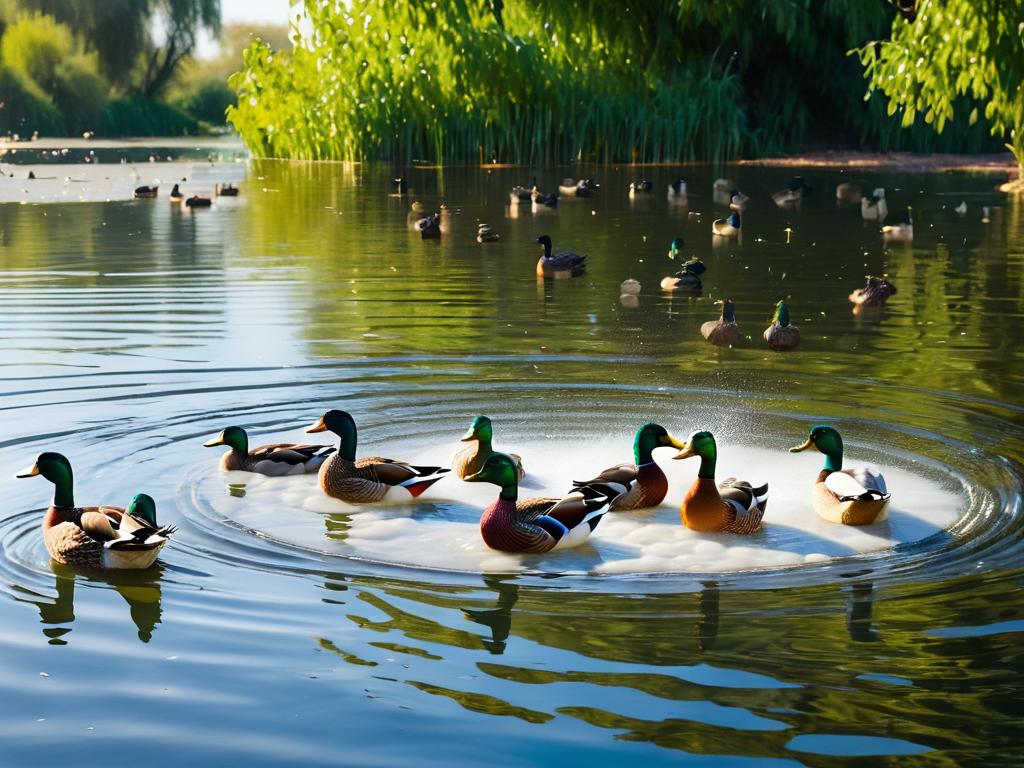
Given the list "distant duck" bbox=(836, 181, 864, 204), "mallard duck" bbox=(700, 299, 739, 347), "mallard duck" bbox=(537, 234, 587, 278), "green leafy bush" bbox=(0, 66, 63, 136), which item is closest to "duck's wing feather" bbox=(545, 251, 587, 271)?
"mallard duck" bbox=(537, 234, 587, 278)

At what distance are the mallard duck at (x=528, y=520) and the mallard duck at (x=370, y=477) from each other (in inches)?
35.3

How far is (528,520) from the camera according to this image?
7.92 m

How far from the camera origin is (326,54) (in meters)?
Result: 36.9

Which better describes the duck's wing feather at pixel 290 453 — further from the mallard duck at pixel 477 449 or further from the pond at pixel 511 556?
the mallard duck at pixel 477 449

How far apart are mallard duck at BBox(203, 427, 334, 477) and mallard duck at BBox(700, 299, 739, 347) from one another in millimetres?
5379

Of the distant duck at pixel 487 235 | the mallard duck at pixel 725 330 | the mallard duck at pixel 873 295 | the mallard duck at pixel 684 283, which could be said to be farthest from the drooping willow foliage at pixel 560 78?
the mallard duck at pixel 725 330

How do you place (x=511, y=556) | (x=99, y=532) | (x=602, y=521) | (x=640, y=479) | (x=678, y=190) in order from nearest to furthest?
1. (x=99, y=532)
2. (x=511, y=556)
3. (x=602, y=521)
4. (x=640, y=479)
5. (x=678, y=190)

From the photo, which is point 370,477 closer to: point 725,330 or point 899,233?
point 725,330

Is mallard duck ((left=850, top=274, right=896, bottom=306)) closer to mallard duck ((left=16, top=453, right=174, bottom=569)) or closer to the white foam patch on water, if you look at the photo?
the white foam patch on water

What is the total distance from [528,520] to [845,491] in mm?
1750

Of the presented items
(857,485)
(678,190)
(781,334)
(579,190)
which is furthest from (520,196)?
(857,485)

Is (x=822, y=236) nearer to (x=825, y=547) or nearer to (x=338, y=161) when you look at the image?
(x=825, y=547)

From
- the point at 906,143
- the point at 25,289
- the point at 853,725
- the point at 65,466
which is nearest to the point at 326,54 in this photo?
the point at 906,143

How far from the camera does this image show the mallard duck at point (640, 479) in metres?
8.54
